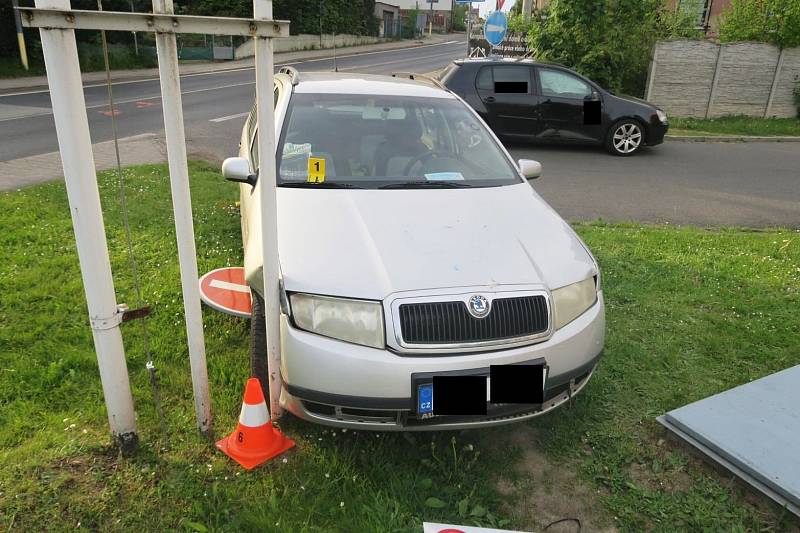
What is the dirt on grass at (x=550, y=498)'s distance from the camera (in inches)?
99.2

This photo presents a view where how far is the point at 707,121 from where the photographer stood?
14711mm

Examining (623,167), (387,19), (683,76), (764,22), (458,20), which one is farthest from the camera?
(458,20)

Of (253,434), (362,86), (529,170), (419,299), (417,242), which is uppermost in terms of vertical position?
(362,86)

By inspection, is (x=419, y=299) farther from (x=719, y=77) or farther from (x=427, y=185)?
(x=719, y=77)

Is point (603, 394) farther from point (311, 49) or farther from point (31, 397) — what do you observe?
point (311, 49)

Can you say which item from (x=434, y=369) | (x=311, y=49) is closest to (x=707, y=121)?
(x=434, y=369)

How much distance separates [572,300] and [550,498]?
36.0 inches

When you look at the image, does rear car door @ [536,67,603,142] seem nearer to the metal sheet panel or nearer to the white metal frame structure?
the metal sheet panel

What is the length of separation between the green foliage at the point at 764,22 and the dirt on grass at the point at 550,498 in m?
15.9

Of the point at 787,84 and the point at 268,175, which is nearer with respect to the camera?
the point at 268,175

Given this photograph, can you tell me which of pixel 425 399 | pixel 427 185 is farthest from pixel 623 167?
pixel 425 399

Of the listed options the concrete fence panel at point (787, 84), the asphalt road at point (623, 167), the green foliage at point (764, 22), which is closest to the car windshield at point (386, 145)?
the asphalt road at point (623, 167)

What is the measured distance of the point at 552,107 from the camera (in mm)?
10242

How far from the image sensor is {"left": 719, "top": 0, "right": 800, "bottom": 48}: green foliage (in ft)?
46.7
